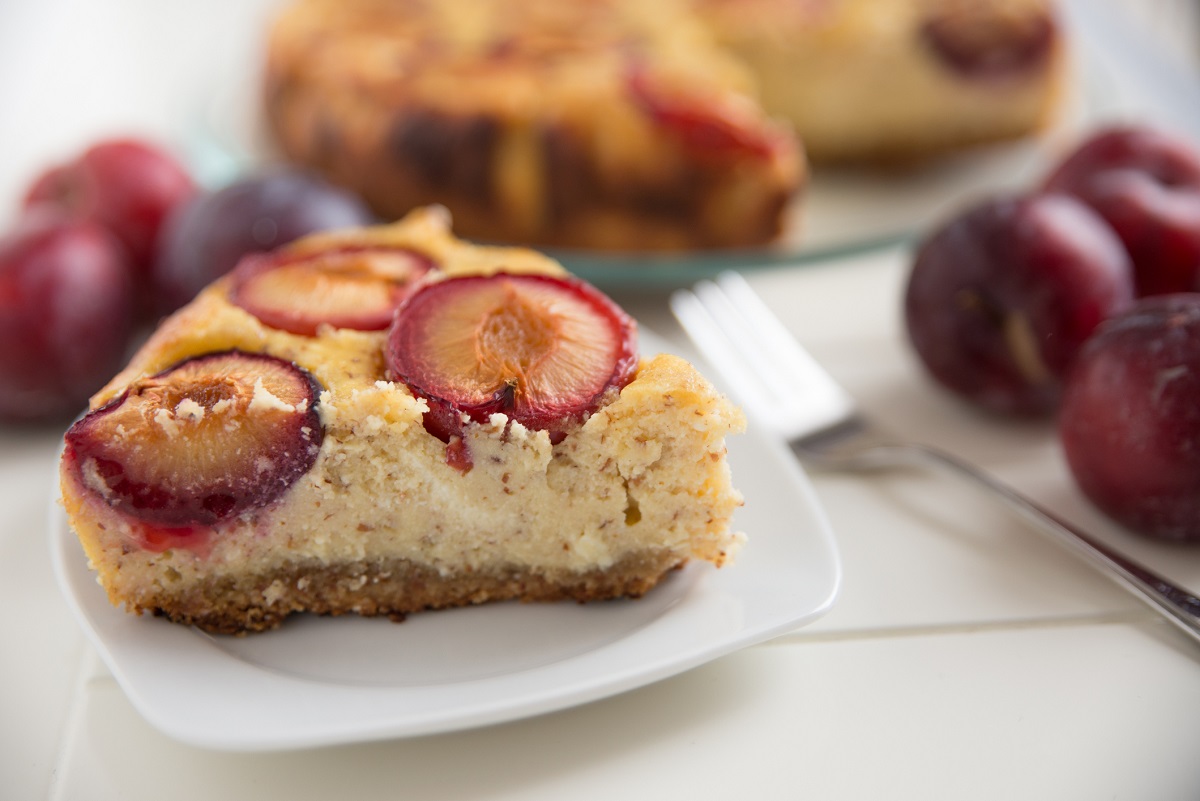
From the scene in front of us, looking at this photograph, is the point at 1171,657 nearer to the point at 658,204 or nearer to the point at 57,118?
the point at 658,204

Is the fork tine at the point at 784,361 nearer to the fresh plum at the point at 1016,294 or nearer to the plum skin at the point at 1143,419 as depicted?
the fresh plum at the point at 1016,294

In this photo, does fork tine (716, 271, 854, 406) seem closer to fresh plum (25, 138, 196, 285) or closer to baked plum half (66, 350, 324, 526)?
baked plum half (66, 350, 324, 526)

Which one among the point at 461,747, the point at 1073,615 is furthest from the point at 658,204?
the point at 461,747

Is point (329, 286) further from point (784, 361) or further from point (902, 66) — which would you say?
point (902, 66)

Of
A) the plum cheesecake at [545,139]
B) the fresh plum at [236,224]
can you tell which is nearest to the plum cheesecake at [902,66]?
the plum cheesecake at [545,139]

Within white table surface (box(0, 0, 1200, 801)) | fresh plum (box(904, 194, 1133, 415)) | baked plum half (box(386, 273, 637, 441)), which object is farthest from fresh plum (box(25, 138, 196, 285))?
fresh plum (box(904, 194, 1133, 415))

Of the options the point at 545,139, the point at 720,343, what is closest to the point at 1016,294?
the point at 720,343
